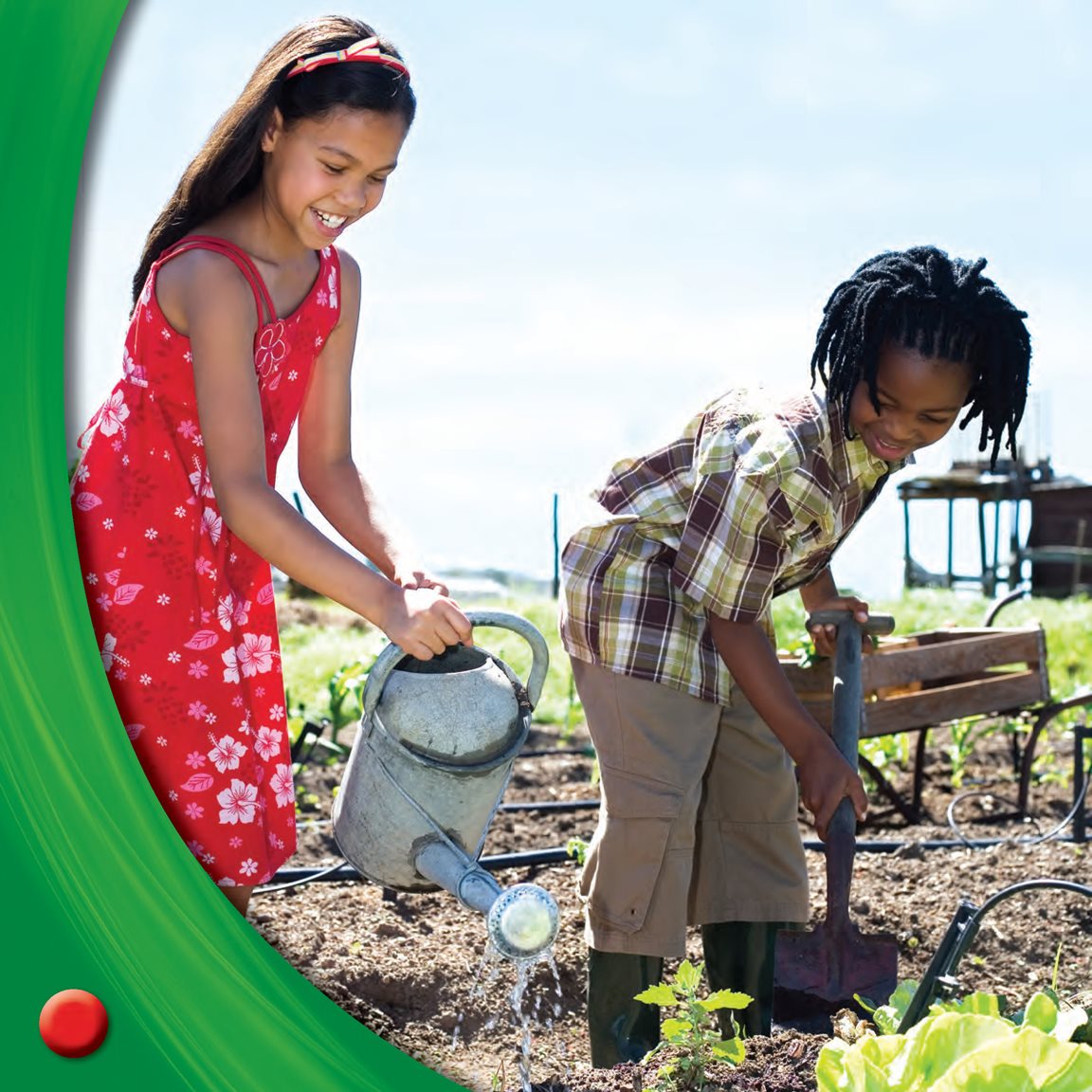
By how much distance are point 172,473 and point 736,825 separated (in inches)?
47.2

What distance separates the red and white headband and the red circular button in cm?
109

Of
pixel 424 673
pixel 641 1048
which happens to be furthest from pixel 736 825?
pixel 424 673

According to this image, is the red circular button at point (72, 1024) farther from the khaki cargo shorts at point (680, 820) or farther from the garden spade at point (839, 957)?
the garden spade at point (839, 957)

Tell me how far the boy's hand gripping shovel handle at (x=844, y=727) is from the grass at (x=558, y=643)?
1.92 metres

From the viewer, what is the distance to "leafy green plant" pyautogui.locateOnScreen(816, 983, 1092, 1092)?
135 cm

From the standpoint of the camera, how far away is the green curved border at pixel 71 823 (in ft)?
4.82

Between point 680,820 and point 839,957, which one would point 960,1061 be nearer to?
point 680,820

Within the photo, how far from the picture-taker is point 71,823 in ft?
4.85

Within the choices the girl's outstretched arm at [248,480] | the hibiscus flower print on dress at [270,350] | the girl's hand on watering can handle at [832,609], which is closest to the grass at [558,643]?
the girl's hand on watering can handle at [832,609]

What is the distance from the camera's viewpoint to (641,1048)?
2.28 m

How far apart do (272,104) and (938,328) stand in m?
0.99

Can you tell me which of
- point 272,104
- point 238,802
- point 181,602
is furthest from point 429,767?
point 272,104

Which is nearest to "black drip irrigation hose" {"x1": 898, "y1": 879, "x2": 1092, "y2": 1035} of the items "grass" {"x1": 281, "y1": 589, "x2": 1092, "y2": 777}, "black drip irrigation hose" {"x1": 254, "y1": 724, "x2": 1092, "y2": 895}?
"black drip irrigation hose" {"x1": 254, "y1": 724, "x2": 1092, "y2": 895}

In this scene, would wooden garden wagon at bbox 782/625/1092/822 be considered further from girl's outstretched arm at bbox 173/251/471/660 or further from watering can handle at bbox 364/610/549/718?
girl's outstretched arm at bbox 173/251/471/660
